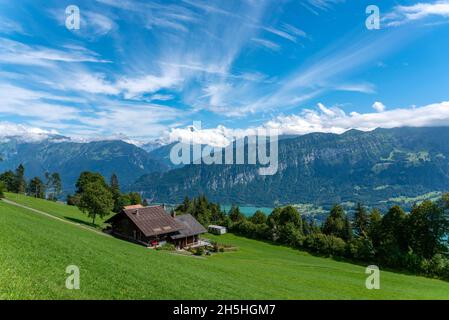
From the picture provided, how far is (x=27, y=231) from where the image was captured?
2748 centimetres

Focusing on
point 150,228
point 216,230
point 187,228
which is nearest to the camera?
point 150,228

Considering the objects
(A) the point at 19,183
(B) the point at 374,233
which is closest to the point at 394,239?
(B) the point at 374,233

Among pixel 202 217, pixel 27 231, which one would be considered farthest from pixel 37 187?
pixel 27 231

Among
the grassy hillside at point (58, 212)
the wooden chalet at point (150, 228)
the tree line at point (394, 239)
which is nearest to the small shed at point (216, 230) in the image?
Result: the tree line at point (394, 239)

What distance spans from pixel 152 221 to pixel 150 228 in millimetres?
2544

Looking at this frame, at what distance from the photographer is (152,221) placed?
60.6m

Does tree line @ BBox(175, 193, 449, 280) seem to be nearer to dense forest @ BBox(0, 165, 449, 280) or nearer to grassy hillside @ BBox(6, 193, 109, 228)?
dense forest @ BBox(0, 165, 449, 280)

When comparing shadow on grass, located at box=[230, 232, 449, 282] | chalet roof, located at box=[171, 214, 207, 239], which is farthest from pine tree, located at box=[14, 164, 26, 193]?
shadow on grass, located at box=[230, 232, 449, 282]

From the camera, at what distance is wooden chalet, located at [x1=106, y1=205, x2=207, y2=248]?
5766cm

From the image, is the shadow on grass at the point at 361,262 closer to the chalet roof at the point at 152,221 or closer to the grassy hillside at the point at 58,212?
the chalet roof at the point at 152,221

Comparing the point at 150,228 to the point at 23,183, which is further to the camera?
the point at 23,183

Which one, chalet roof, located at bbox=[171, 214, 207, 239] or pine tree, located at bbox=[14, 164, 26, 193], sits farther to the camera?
pine tree, located at bbox=[14, 164, 26, 193]

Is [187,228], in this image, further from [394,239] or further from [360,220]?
[360,220]

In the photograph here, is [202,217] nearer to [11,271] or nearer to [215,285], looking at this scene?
[215,285]
